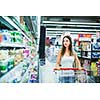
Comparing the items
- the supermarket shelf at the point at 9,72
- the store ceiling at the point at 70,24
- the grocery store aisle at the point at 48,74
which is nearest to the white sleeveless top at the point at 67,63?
the grocery store aisle at the point at 48,74

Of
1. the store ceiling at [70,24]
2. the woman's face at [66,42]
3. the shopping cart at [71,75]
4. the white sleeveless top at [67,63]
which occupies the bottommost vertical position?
the shopping cart at [71,75]

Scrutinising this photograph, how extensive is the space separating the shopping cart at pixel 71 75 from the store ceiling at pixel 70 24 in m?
0.42

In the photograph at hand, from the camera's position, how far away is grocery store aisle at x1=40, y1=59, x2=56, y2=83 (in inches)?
90.3

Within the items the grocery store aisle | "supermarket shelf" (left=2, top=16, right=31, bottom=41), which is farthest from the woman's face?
"supermarket shelf" (left=2, top=16, right=31, bottom=41)

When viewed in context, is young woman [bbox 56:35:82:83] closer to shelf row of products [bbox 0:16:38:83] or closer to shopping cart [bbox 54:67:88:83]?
shopping cart [bbox 54:67:88:83]

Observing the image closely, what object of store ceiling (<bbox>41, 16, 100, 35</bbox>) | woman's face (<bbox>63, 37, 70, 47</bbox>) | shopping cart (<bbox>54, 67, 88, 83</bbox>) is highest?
store ceiling (<bbox>41, 16, 100, 35</bbox>)

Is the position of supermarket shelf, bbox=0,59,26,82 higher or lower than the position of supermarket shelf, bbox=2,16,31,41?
lower

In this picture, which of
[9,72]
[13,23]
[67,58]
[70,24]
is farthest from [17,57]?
[70,24]

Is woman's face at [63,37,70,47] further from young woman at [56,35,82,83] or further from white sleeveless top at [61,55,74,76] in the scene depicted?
white sleeveless top at [61,55,74,76]

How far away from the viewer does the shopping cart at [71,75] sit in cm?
231

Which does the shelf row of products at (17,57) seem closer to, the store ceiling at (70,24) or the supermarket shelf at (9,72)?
the supermarket shelf at (9,72)

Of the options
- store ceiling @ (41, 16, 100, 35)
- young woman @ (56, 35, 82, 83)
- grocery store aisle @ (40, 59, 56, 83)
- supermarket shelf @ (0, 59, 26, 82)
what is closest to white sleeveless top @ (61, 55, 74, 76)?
young woman @ (56, 35, 82, 83)

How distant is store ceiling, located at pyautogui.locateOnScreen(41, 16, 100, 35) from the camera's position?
2285 millimetres
